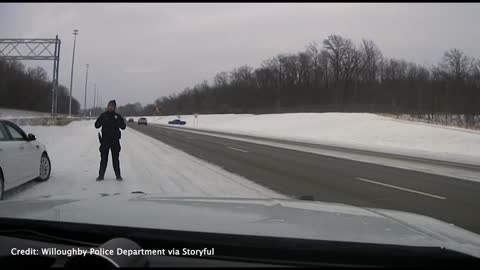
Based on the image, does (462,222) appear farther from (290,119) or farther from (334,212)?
(290,119)

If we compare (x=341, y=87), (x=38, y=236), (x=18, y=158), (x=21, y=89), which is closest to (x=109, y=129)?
(x=18, y=158)

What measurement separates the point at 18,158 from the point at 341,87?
10263 cm

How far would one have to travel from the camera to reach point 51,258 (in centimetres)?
259

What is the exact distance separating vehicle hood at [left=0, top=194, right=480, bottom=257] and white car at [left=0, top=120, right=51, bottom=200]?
440 cm

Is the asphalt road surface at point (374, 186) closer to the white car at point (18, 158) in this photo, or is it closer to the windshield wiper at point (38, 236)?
the white car at point (18, 158)

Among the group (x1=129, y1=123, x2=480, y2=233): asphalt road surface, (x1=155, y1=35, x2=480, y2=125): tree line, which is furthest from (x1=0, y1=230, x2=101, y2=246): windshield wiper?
(x1=155, y1=35, x2=480, y2=125): tree line

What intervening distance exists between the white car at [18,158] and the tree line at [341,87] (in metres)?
52.2

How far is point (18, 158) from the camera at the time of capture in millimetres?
8641

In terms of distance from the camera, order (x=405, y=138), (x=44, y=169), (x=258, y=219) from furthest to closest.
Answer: (x=405, y=138), (x=44, y=169), (x=258, y=219)

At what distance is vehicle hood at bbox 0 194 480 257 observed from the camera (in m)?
2.88

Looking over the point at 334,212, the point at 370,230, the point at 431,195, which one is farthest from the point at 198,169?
the point at 370,230

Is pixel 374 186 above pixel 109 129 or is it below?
below

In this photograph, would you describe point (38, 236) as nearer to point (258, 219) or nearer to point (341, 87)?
point (258, 219)

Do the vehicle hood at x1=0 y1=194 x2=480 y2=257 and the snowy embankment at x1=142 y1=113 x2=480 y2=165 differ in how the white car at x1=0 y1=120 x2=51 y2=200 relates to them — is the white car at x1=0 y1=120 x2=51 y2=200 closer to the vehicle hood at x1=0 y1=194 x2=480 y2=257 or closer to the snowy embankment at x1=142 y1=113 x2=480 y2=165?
the vehicle hood at x1=0 y1=194 x2=480 y2=257
